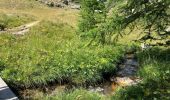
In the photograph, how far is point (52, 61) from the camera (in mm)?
14555

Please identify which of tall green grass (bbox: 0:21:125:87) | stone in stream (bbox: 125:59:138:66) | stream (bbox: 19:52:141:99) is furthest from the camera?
stone in stream (bbox: 125:59:138:66)

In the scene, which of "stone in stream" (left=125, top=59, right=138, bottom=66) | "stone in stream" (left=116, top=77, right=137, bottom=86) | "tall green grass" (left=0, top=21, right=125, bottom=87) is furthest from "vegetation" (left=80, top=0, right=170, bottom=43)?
"stone in stream" (left=125, top=59, right=138, bottom=66)

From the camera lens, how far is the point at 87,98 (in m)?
11.0

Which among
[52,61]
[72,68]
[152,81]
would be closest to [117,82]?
[72,68]

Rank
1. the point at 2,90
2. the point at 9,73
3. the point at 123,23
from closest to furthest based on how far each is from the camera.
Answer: the point at 123,23 → the point at 2,90 → the point at 9,73

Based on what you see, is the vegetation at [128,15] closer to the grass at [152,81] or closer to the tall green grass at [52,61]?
the grass at [152,81]

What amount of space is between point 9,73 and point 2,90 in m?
2.33

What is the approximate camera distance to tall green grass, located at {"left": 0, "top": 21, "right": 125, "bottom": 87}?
13.3 metres

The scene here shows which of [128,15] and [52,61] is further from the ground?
[128,15]

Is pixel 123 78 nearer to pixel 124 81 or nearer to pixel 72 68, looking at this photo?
pixel 124 81

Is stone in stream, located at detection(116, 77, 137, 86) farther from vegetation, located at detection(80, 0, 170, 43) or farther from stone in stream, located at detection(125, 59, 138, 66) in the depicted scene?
vegetation, located at detection(80, 0, 170, 43)

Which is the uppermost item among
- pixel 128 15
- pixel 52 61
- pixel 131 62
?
pixel 128 15

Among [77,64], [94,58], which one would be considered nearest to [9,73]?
[77,64]

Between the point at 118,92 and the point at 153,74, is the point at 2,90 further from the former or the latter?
the point at 153,74
